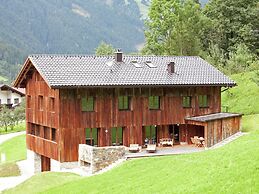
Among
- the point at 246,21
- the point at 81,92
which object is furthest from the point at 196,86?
the point at 246,21

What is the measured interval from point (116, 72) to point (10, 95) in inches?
2580

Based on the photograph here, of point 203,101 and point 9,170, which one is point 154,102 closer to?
point 203,101

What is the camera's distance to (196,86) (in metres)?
39.4

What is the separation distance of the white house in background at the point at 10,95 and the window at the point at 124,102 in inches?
2437

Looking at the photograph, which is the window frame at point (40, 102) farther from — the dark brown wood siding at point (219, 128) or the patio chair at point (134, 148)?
the dark brown wood siding at point (219, 128)

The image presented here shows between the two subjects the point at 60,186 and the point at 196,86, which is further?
the point at 196,86

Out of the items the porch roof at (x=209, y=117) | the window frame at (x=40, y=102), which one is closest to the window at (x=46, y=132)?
the window frame at (x=40, y=102)

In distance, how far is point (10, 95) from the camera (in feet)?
328

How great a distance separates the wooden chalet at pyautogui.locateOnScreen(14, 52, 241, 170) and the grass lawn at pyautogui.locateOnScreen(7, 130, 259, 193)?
614 centimetres

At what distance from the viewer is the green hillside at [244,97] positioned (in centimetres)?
4797

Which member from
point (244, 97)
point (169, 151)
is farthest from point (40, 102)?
point (244, 97)

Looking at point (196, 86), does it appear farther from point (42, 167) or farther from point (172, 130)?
point (42, 167)

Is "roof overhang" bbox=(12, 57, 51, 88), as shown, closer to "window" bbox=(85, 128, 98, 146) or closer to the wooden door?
"window" bbox=(85, 128, 98, 146)

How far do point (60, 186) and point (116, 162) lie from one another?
18.9 ft
